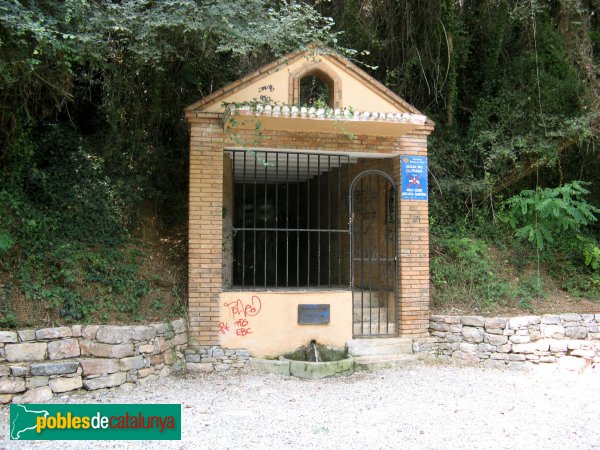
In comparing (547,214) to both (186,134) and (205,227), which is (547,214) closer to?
(205,227)

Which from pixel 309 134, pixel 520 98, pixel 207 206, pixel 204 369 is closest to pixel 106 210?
pixel 207 206

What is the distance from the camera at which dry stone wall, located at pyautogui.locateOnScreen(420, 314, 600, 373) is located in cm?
770

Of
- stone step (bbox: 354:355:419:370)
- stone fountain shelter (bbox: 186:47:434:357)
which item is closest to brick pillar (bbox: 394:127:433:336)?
stone fountain shelter (bbox: 186:47:434:357)

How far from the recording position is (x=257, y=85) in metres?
7.27

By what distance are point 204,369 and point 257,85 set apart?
409 cm

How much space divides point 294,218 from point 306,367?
6288 mm

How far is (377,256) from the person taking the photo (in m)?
8.36

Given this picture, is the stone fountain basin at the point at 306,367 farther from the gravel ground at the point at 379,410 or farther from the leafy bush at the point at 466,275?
the leafy bush at the point at 466,275

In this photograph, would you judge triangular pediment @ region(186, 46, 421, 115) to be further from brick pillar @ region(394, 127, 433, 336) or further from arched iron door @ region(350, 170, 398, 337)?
arched iron door @ region(350, 170, 398, 337)

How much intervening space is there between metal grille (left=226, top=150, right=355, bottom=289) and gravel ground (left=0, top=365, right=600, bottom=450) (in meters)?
2.26

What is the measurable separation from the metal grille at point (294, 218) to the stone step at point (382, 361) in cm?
170

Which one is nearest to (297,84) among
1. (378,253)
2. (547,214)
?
(378,253)

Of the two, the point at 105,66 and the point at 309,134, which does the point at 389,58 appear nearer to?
the point at 309,134

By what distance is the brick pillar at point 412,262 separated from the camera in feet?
25.6
